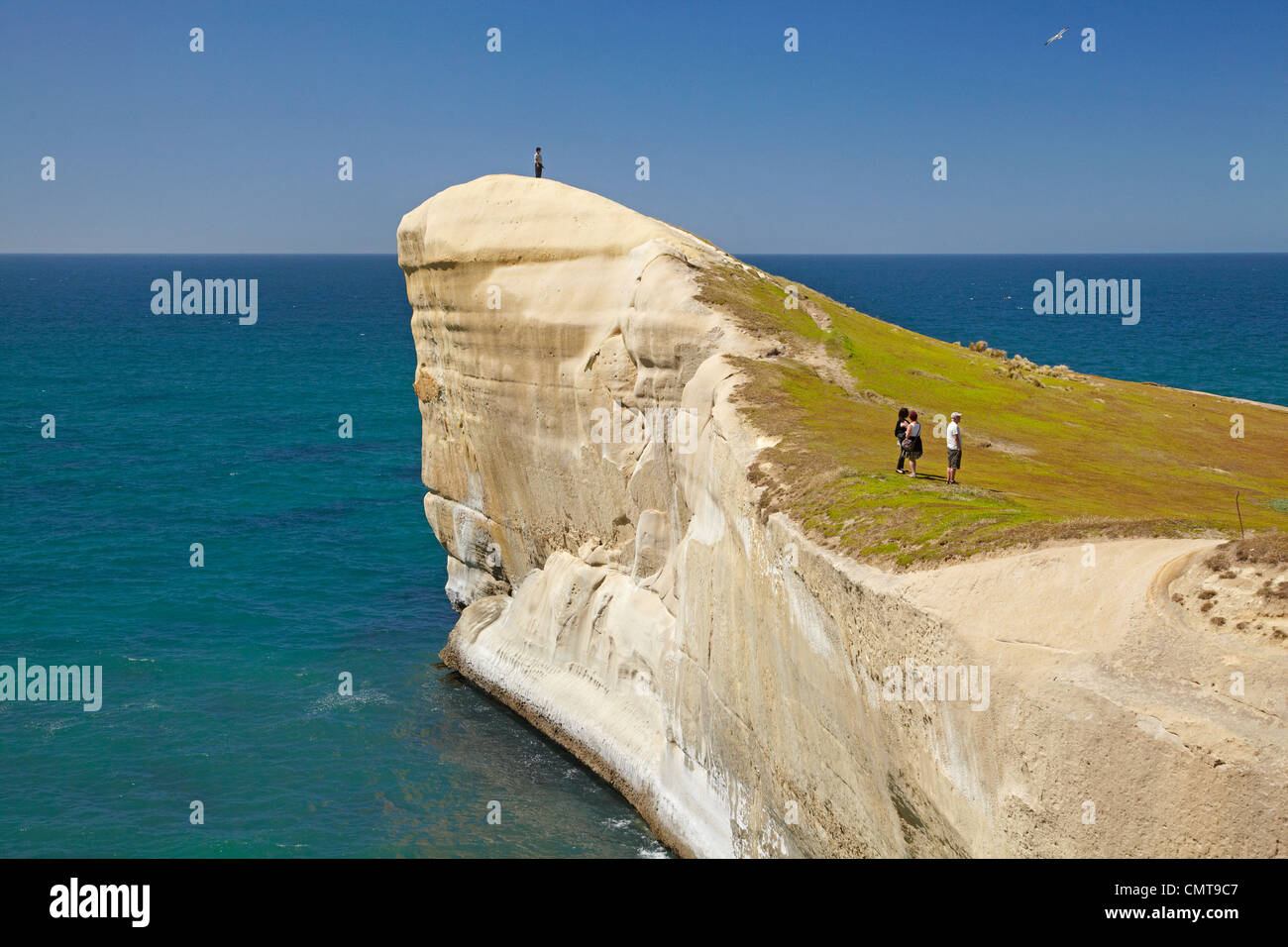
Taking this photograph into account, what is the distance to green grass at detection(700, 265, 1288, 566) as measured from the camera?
20.1m

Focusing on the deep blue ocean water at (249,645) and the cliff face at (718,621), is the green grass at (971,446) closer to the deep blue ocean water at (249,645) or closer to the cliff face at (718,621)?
the cliff face at (718,621)

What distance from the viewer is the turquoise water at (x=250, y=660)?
28.5 meters

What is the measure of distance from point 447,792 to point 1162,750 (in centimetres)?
2043

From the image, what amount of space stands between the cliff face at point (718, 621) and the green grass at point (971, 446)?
0.80m

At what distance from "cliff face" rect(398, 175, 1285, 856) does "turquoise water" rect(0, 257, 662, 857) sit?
8.74 feet

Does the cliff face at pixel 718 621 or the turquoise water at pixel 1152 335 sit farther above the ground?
the turquoise water at pixel 1152 335

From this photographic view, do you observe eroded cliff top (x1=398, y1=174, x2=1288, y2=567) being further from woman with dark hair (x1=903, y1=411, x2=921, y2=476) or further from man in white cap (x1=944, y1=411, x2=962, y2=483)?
woman with dark hair (x1=903, y1=411, x2=921, y2=476)

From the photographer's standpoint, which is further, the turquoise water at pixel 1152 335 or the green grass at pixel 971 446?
the turquoise water at pixel 1152 335

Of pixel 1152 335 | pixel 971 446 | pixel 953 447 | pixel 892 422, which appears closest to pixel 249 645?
pixel 892 422

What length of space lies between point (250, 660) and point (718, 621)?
64.3 feet

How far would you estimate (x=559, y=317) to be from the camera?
110ft

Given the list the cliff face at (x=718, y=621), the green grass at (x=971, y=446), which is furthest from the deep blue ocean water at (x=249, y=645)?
the green grass at (x=971, y=446)

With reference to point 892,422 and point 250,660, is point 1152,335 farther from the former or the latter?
point 250,660

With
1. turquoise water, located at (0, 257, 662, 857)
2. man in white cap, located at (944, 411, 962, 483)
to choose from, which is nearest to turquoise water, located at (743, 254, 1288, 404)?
turquoise water, located at (0, 257, 662, 857)
